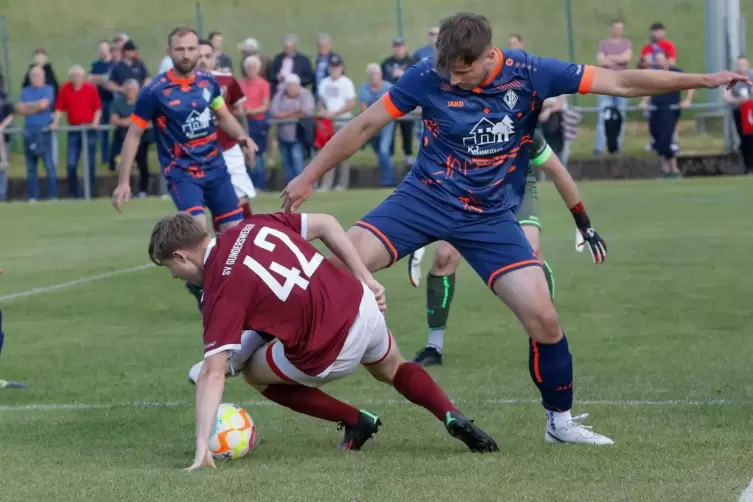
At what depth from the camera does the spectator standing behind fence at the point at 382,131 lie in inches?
923

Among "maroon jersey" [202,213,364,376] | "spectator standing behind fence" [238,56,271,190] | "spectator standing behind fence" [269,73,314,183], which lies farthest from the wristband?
"spectator standing behind fence" [269,73,314,183]

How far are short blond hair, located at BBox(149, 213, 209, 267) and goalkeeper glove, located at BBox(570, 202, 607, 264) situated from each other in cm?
225

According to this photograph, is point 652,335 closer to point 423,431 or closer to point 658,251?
point 423,431

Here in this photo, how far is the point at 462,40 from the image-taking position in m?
6.10

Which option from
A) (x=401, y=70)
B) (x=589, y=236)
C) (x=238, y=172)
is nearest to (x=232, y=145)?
(x=238, y=172)

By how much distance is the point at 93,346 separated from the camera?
31.9 ft

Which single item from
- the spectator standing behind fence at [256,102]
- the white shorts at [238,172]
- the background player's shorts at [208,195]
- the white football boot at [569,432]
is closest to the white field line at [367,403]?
the white football boot at [569,432]

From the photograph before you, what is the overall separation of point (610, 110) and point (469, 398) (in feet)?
58.1

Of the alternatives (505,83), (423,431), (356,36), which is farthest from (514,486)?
(356,36)

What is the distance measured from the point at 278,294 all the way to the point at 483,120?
1.39 m

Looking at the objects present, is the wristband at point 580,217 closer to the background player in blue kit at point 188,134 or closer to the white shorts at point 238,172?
the background player in blue kit at point 188,134

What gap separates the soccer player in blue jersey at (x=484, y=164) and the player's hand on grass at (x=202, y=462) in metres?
1.31

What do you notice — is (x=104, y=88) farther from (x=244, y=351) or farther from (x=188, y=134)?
(x=244, y=351)

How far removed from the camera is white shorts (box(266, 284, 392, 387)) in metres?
5.96
